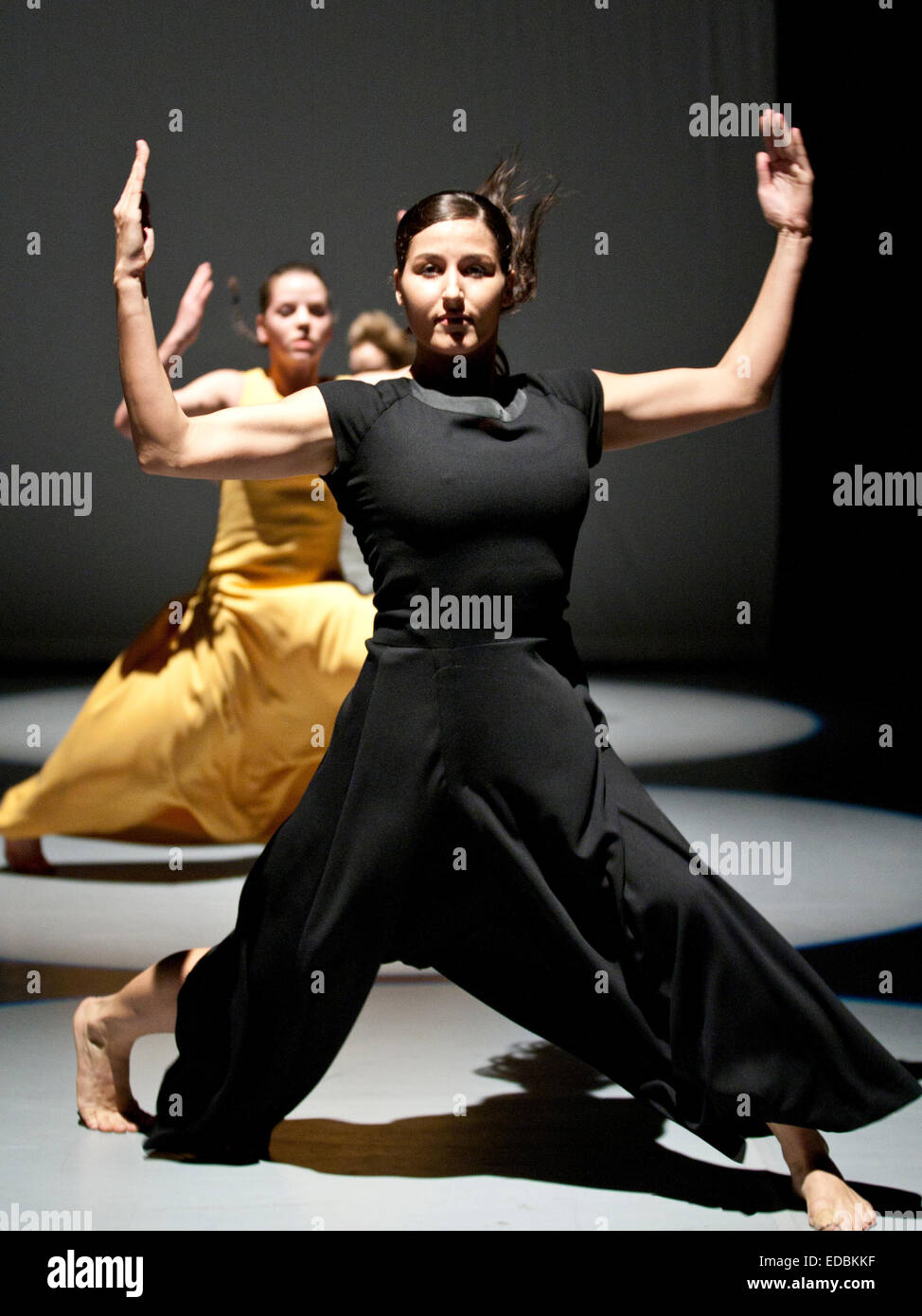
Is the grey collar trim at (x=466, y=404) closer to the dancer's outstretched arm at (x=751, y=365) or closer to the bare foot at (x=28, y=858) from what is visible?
the dancer's outstretched arm at (x=751, y=365)

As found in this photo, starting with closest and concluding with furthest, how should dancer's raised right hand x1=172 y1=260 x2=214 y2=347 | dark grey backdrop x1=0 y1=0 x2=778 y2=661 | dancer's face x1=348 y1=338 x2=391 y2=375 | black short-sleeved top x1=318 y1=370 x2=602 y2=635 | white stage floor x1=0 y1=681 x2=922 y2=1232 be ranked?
black short-sleeved top x1=318 y1=370 x2=602 y2=635 < white stage floor x1=0 y1=681 x2=922 y2=1232 < dancer's raised right hand x1=172 y1=260 x2=214 y2=347 < dancer's face x1=348 y1=338 x2=391 y2=375 < dark grey backdrop x1=0 y1=0 x2=778 y2=661

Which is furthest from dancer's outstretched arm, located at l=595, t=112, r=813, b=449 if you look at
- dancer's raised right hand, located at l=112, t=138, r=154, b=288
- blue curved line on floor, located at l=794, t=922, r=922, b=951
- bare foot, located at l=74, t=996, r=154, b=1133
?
blue curved line on floor, located at l=794, t=922, r=922, b=951

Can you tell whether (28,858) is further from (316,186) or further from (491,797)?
(316,186)

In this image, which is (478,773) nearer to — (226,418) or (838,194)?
(226,418)

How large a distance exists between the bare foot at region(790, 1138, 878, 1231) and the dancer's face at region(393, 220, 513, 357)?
1242 mm

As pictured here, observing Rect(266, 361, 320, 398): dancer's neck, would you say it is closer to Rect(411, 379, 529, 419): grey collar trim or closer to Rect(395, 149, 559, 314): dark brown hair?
Rect(395, 149, 559, 314): dark brown hair

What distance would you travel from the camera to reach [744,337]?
8.03ft

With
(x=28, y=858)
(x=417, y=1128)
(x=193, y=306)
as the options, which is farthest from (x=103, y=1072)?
(x=28, y=858)

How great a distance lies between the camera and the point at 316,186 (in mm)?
8938

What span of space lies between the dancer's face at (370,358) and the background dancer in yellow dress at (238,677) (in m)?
1.45

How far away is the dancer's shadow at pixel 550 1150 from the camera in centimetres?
245

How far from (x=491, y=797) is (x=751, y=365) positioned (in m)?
0.74

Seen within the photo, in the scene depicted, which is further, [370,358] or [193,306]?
[370,358]

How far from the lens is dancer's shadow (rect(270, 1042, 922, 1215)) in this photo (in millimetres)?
2453
